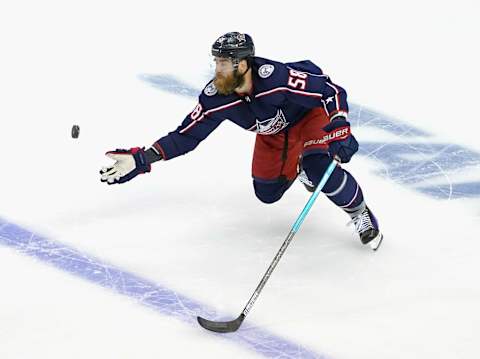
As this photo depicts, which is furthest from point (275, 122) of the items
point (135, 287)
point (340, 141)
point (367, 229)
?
point (135, 287)

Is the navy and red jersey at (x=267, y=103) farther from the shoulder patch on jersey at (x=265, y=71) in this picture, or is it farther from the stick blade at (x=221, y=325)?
the stick blade at (x=221, y=325)

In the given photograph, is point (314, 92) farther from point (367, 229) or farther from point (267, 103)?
point (367, 229)

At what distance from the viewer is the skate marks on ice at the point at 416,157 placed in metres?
4.45

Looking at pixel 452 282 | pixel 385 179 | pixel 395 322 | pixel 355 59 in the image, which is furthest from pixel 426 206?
pixel 355 59

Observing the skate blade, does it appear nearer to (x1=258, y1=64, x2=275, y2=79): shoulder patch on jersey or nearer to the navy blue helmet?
(x1=258, y1=64, x2=275, y2=79): shoulder patch on jersey

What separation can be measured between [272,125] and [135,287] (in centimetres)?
85

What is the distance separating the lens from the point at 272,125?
12.4ft

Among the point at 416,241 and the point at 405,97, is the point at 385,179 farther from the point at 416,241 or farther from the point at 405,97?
the point at 405,97

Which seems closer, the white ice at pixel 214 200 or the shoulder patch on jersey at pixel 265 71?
the white ice at pixel 214 200

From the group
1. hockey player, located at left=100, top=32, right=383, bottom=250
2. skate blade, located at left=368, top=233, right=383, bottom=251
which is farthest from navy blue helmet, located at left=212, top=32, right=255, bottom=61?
skate blade, located at left=368, top=233, right=383, bottom=251

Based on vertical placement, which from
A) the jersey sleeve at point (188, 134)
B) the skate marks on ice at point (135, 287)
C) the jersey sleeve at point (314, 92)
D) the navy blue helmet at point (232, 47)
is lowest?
A: the skate marks on ice at point (135, 287)

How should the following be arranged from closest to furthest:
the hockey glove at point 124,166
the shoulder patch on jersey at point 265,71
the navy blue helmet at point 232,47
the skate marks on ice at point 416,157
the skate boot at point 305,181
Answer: the navy blue helmet at point 232,47, the shoulder patch on jersey at point 265,71, the hockey glove at point 124,166, the skate boot at point 305,181, the skate marks on ice at point 416,157

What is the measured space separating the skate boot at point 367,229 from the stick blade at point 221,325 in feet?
2.61

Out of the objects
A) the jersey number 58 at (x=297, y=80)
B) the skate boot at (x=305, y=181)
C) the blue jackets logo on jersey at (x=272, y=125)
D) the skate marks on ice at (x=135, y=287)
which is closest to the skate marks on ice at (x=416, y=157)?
the skate boot at (x=305, y=181)
